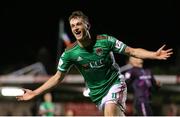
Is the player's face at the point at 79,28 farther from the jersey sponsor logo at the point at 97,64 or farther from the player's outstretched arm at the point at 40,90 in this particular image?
the player's outstretched arm at the point at 40,90

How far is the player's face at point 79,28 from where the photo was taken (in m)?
8.66

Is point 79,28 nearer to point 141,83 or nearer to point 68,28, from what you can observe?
point 141,83

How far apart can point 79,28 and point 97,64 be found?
60 cm

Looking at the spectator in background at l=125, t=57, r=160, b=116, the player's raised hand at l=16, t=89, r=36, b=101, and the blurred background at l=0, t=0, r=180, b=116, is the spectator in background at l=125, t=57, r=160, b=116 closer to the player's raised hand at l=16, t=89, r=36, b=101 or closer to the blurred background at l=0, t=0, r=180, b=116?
the player's raised hand at l=16, t=89, r=36, b=101

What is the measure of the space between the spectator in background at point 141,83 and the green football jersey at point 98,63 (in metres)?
4.64

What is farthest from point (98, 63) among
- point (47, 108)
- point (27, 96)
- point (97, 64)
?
point (47, 108)

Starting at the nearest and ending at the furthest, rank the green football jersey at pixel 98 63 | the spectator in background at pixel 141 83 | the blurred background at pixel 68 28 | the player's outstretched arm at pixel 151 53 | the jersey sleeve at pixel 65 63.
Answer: the player's outstretched arm at pixel 151 53
the green football jersey at pixel 98 63
the jersey sleeve at pixel 65 63
the spectator in background at pixel 141 83
the blurred background at pixel 68 28

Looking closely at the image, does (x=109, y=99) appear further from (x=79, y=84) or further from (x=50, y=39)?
(x=50, y=39)

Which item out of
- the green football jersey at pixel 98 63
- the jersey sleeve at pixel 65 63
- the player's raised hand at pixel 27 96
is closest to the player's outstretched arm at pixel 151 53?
the green football jersey at pixel 98 63

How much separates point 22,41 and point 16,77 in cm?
1352

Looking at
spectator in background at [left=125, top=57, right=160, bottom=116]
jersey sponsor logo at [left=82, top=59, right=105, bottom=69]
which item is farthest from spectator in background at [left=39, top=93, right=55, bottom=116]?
jersey sponsor logo at [left=82, top=59, right=105, bottom=69]

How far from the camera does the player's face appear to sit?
28.4 feet

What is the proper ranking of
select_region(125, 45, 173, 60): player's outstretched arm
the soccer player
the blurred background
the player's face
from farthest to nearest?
the blurred background, the soccer player, the player's face, select_region(125, 45, 173, 60): player's outstretched arm

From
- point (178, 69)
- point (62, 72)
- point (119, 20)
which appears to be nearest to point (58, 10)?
point (119, 20)
